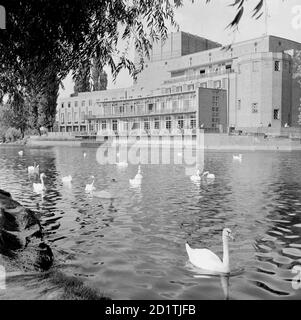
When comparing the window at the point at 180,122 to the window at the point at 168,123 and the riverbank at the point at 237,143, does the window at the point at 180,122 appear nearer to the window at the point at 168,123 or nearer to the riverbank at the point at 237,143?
the window at the point at 168,123

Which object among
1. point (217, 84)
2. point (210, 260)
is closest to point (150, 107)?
point (217, 84)

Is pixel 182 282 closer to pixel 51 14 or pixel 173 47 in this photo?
pixel 51 14

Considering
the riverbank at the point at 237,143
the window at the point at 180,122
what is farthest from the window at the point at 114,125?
the window at the point at 180,122

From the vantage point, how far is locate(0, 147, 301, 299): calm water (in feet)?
26.1

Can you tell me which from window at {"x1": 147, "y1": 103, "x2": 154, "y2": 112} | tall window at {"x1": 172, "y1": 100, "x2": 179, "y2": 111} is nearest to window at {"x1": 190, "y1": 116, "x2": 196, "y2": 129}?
tall window at {"x1": 172, "y1": 100, "x2": 179, "y2": 111}

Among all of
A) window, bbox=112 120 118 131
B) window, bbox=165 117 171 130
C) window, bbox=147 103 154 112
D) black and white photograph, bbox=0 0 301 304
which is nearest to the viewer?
black and white photograph, bbox=0 0 301 304

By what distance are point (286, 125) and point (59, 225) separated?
224ft

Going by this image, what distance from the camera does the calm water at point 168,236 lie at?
7953mm

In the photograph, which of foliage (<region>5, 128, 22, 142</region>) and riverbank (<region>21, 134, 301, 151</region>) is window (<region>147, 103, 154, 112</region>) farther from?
foliage (<region>5, 128, 22, 142</region>)

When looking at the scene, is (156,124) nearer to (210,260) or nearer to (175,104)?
(175,104)

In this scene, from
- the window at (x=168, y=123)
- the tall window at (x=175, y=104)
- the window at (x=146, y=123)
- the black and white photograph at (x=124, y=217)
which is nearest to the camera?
the black and white photograph at (x=124, y=217)

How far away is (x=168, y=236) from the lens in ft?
37.9

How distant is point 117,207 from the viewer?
52.5 feet

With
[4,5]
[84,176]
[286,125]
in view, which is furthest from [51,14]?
[286,125]
